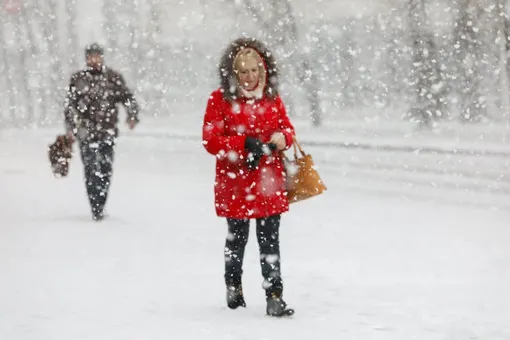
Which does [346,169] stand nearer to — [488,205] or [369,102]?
[488,205]

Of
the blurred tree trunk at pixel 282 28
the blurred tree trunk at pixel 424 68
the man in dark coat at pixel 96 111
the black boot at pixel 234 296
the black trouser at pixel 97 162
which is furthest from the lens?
the blurred tree trunk at pixel 282 28

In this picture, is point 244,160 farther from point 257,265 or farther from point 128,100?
point 128,100

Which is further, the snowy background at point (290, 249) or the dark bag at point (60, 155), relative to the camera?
the dark bag at point (60, 155)

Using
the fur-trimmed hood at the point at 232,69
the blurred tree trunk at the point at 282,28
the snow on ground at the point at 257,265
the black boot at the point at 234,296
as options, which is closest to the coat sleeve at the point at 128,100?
the snow on ground at the point at 257,265

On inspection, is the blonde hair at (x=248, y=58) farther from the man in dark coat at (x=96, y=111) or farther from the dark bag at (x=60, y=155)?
the dark bag at (x=60, y=155)

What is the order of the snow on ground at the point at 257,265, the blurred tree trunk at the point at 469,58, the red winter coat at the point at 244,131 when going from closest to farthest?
the red winter coat at the point at 244,131, the snow on ground at the point at 257,265, the blurred tree trunk at the point at 469,58

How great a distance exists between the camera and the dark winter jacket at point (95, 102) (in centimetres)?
1021

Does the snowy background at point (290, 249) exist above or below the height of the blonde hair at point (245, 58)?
below

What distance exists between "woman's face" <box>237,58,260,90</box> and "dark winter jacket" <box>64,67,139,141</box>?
14.9ft

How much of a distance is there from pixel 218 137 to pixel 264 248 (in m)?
0.76

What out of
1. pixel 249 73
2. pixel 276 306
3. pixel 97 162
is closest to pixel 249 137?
pixel 249 73

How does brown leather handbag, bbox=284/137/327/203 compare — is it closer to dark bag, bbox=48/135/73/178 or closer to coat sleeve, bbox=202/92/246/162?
coat sleeve, bbox=202/92/246/162

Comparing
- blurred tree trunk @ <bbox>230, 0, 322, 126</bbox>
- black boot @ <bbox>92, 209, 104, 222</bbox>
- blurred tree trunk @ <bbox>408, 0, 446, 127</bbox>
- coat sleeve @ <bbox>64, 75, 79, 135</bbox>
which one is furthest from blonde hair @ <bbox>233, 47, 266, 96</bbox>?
blurred tree trunk @ <bbox>230, 0, 322, 126</bbox>

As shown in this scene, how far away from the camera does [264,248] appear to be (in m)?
6.01
